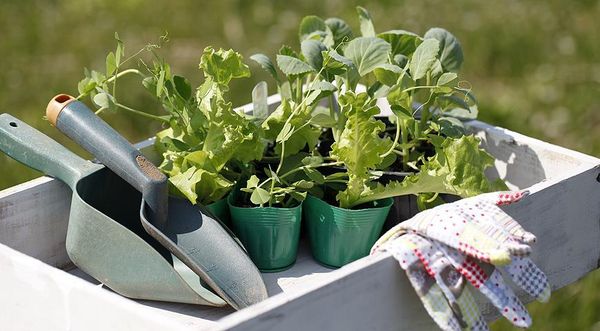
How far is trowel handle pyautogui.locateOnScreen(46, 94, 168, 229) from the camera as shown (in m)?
1.19

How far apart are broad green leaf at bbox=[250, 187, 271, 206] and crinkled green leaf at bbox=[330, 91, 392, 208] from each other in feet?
0.29

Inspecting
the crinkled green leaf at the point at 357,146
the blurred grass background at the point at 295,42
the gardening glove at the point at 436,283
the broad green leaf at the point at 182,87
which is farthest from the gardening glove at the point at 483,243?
the blurred grass background at the point at 295,42

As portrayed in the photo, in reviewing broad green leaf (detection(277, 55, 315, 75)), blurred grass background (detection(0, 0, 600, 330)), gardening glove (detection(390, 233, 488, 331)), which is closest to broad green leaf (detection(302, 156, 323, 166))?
broad green leaf (detection(277, 55, 315, 75))

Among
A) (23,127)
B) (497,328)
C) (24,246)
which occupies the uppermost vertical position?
A: (23,127)

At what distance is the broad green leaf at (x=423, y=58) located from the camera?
130 centimetres

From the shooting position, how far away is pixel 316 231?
4.25 feet

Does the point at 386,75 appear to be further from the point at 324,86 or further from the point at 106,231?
the point at 106,231

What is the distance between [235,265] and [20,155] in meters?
0.29

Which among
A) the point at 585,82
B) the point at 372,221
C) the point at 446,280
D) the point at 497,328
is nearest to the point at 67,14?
the point at 585,82

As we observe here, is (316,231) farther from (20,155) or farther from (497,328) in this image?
(497,328)

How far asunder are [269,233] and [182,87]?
215mm

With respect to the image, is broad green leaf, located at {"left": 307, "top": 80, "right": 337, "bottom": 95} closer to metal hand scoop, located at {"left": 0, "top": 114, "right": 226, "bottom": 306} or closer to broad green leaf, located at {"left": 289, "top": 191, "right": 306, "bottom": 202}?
broad green leaf, located at {"left": 289, "top": 191, "right": 306, "bottom": 202}

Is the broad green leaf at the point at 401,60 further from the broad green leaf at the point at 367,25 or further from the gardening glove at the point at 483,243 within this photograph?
the gardening glove at the point at 483,243

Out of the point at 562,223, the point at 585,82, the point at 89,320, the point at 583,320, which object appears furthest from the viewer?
the point at 585,82
